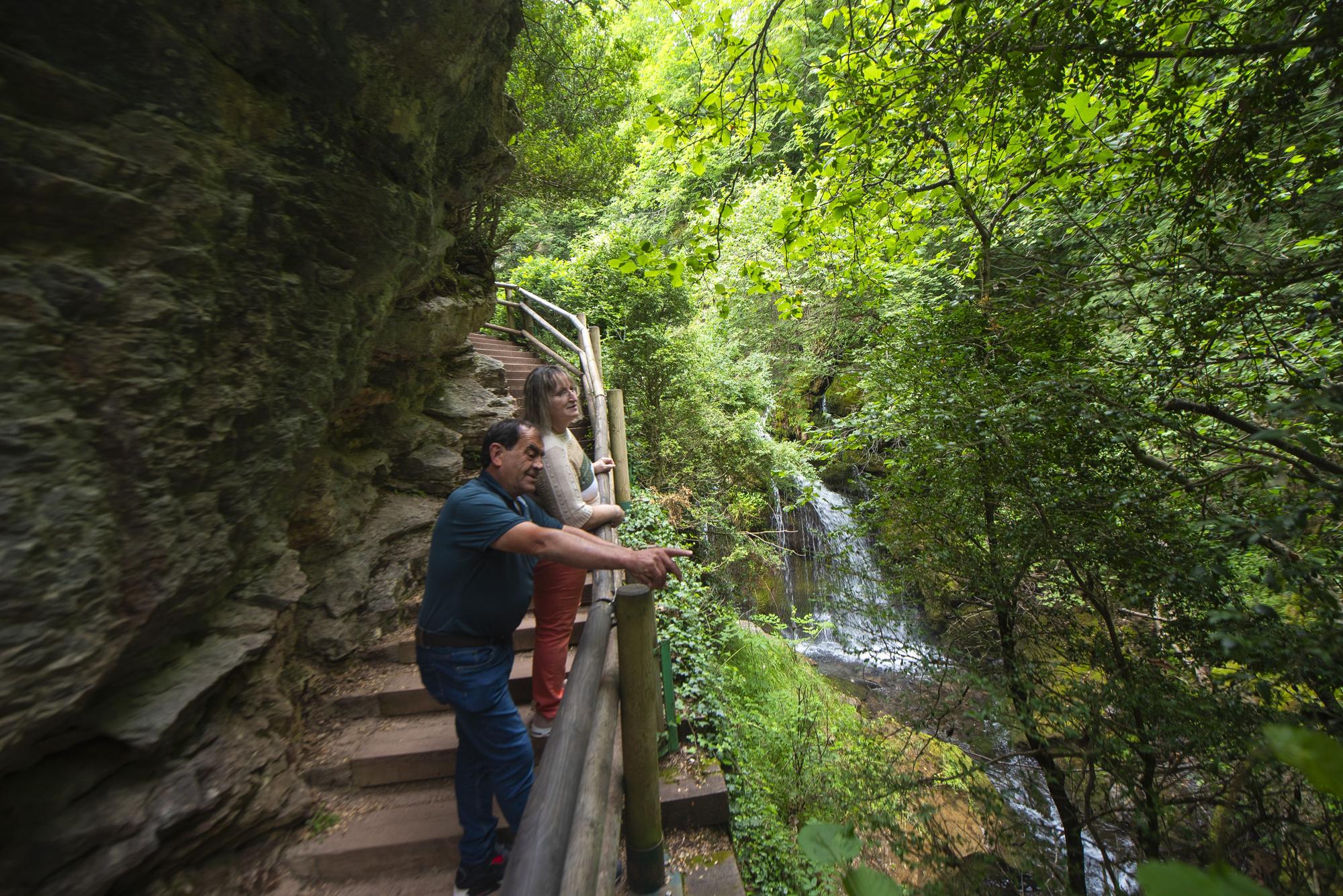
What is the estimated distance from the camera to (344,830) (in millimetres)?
2537

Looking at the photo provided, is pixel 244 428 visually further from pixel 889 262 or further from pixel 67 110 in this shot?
pixel 889 262

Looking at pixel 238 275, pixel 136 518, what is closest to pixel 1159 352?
Result: pixel 238 275

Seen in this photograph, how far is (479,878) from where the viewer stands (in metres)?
2.19

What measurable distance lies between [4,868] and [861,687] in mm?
7222

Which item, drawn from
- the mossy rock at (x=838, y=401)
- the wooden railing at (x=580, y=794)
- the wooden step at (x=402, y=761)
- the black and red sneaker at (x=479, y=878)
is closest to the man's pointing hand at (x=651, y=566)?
the wooden railing at (x=580, y=794)

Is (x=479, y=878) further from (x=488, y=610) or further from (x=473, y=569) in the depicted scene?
(x=473, y=569)

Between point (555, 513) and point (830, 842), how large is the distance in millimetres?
2056

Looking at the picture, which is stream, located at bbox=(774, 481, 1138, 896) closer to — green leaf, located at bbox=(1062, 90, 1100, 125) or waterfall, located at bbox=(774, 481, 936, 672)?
waterfall, located at bbox=(774, 481, 936, 672)

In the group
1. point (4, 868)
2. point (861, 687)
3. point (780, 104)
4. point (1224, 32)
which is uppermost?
point (780, 104)

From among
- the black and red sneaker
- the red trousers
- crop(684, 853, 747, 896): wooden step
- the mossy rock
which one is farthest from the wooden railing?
the mossy rock

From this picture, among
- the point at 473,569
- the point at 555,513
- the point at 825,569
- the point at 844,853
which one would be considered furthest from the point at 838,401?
the point at 844,853

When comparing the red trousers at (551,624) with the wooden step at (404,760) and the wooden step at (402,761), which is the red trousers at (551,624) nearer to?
the wooden step at (404,760)

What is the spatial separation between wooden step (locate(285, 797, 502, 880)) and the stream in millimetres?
2483

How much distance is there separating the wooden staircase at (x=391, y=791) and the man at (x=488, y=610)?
0.42 m
